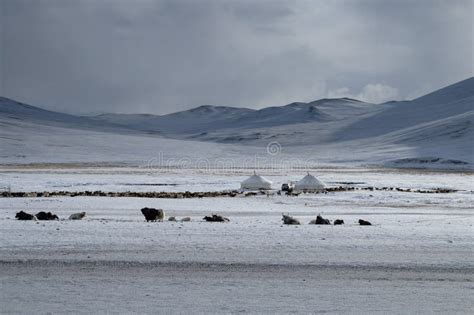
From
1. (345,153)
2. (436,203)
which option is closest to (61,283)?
(436,203)

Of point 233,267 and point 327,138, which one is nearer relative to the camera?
point 233,267

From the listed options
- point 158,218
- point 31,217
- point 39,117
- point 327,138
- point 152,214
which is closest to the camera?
point 31,217

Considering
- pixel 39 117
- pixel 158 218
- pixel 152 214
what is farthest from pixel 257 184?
pixel 39 117

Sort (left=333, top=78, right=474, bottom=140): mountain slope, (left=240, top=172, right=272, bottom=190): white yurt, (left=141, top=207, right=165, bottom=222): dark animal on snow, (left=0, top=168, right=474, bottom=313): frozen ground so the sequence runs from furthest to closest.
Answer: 1. (left=333, top=78, right=474, bottom=140): mountain slope
2. (left=240, top=172, right=272, bottom=190): white yurt
3. (left=141, top=207, right=165, bottom=222): dark animal on snow
4. (left=0, top=168, right=474, bottom=313): frozen ground

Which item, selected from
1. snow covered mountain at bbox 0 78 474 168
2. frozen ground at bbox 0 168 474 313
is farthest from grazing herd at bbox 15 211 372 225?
snow covered mountain at bbox 0 78 474 168

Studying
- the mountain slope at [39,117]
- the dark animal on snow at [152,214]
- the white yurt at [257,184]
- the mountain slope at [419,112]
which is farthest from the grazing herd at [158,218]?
the mountain slope at [39,117]

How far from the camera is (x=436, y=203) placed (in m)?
25.6

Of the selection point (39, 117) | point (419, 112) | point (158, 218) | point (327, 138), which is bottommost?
point (158, 218)

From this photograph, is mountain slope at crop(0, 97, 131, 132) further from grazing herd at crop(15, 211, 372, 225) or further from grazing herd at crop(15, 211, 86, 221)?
grazing herd at crop(15, 211, 372, 225)

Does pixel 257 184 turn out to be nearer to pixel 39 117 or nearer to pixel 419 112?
pixel 419 112

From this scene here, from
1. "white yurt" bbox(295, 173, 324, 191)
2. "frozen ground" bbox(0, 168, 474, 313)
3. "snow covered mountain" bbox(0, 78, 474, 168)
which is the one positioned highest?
"snow covered mountain" bbox(0, 78, 474, 168)

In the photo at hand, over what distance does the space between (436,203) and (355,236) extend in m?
14.1

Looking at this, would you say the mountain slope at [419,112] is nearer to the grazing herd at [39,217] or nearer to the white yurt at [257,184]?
Result: the white yurt at [257,184]

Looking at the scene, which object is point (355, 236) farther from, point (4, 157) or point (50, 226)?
point (4, 157)
